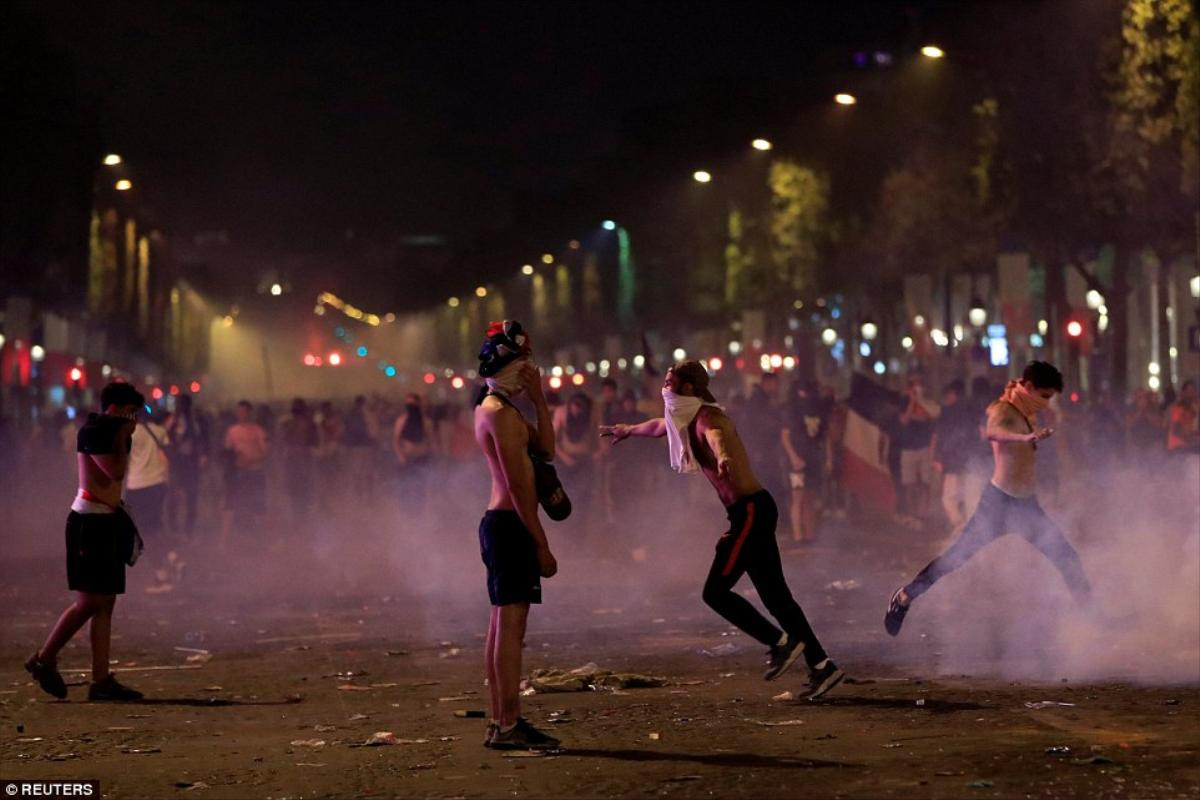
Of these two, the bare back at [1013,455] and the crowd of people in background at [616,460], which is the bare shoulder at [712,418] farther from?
the crowd of people in background at [616,460]

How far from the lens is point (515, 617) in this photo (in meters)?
8.57

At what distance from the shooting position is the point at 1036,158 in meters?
39.3

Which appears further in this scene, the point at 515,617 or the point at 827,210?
the point at 827,210

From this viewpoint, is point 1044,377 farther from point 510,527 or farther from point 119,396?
point 119,396

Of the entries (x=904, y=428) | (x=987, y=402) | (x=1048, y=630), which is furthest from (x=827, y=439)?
(x=1048, y=630)

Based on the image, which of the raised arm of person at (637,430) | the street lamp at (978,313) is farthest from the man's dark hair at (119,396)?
the street lamp at (978,313)

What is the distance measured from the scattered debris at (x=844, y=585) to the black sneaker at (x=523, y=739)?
8.25 meters

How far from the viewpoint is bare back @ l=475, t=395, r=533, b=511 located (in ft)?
27.7

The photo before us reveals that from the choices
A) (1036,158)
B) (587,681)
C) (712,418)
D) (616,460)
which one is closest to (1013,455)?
(712,418)

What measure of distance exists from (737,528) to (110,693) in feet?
11.2

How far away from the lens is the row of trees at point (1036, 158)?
33.3 m

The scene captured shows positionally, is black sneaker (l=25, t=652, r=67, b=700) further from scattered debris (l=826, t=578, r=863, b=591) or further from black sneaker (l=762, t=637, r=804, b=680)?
scattered debris (l=826, t=578, r=863, b=591)

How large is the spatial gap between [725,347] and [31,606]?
62018 mm

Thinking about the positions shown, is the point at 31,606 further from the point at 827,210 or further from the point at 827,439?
the point at 827,210
